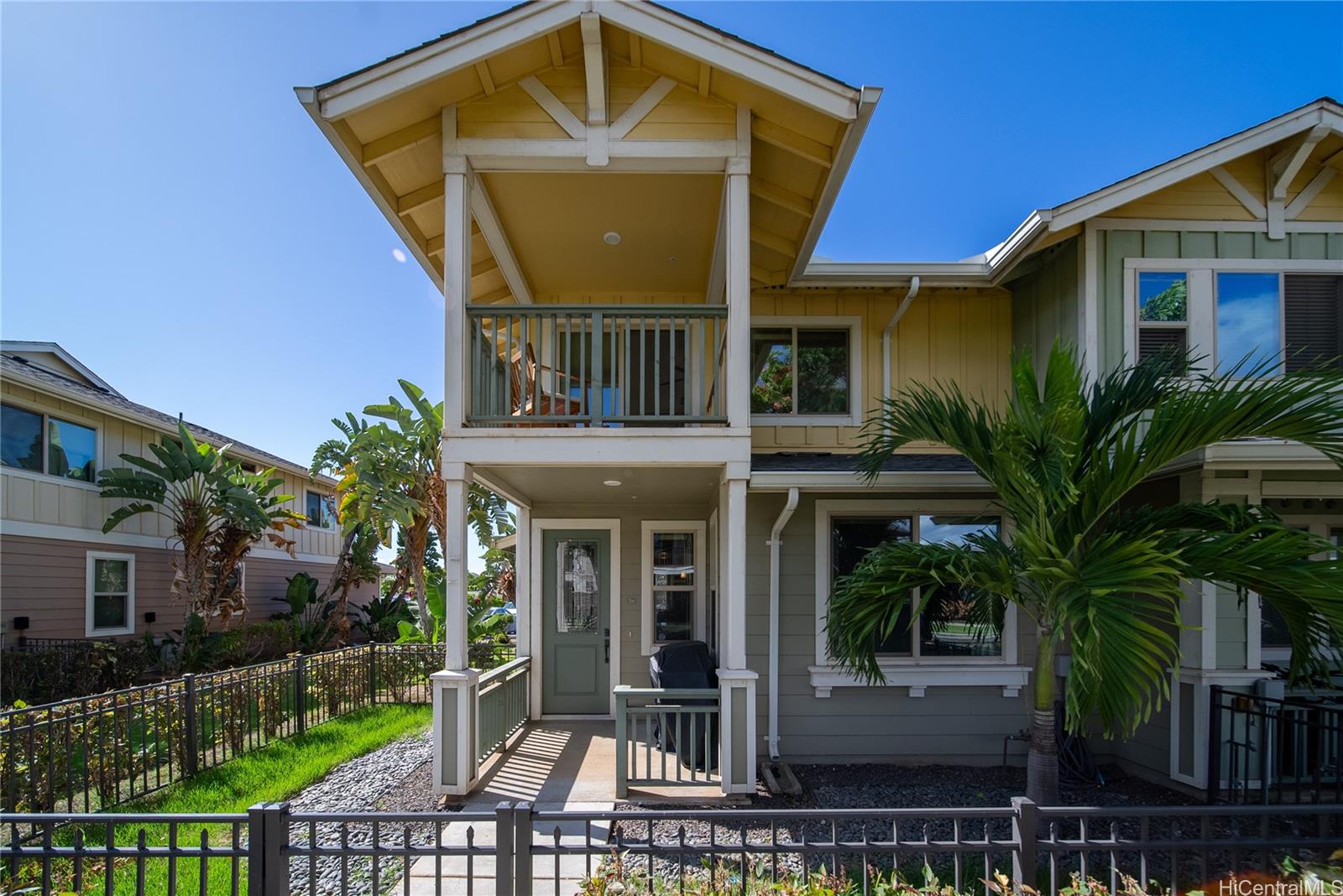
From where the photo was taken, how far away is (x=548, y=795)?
6.02m

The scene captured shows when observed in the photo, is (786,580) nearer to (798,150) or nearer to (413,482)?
(798,150)

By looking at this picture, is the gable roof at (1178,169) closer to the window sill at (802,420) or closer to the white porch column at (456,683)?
the window sill at (802,420)

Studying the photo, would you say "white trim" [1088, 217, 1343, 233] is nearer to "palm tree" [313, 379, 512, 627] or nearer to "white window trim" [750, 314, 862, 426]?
"white window trim" [750, 314, 862, 426]

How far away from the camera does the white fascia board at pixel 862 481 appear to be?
6664 millimetres

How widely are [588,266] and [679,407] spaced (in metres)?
2.03

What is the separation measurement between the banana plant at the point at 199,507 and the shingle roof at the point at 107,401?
3.02 ft

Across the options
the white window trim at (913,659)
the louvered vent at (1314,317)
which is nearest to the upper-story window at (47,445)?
the white window trim at (913,659)

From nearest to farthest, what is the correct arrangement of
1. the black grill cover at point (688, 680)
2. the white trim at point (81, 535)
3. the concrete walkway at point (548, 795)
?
the concrete walkway at point (548, 795) < the black grill cover at point (688, 680) < the white trim at point (81, 535)

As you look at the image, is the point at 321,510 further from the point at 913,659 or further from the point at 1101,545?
the point at 1101,545

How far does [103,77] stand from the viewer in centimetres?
917

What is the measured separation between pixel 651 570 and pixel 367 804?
4142 mm

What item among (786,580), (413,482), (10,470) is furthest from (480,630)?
(786,580)

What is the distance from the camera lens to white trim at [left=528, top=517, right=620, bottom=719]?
8977mm

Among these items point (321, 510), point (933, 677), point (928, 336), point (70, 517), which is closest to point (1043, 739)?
point (933, 677)
